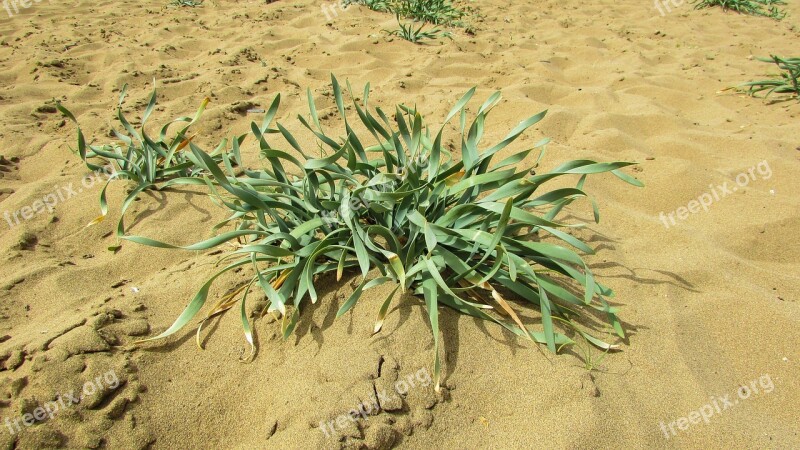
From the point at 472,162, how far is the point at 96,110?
2770mm

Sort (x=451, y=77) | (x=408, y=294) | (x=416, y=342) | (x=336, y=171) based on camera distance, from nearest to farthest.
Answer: (x=416, y=342), (x=408, y=294), (x=336, y=171), (x=451, y=77)

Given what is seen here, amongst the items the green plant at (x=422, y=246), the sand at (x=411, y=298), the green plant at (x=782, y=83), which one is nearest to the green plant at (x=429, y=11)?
the sand at (x=411, y=298)

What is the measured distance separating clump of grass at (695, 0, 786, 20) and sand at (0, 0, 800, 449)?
8.57 feet

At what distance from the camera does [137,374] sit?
1433 mm

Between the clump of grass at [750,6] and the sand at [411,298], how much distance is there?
261 cm

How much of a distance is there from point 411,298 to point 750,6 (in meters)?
6.77

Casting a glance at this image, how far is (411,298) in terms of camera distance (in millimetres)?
1614

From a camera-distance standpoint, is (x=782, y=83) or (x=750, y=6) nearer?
(x=782, y=83)

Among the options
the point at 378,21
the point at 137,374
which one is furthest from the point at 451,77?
the point at 137,374

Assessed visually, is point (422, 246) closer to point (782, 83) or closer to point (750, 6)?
point (782, 83)

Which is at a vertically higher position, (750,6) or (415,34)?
(415,34)

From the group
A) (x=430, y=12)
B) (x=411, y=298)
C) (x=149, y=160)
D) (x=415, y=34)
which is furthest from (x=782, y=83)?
(x=149, y=160)

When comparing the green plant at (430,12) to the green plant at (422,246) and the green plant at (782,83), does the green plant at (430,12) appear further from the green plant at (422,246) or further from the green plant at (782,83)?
the green plant at (422,246)

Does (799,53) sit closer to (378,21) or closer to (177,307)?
(378,21)
